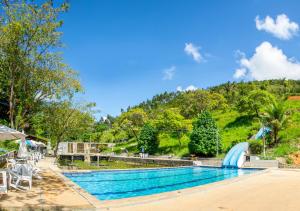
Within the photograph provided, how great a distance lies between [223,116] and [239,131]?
38.7 ft

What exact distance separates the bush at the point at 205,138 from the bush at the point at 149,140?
29.2 feet

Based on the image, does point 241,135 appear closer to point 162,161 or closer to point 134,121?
point 162,161

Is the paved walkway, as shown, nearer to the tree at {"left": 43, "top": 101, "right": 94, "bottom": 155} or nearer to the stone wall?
the stone wall

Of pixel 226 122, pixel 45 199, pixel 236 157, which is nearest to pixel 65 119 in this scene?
pixel 236 157

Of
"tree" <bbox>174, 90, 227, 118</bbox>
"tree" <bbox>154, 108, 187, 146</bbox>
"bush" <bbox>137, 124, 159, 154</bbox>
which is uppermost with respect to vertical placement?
"tree" <bbox>174, 90, 227, 118</bbox>

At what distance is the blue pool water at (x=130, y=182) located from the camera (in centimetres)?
1573

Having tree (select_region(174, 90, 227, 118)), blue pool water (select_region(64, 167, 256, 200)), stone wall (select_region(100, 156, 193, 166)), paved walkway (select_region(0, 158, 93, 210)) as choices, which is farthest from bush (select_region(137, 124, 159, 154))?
paved walkway (select_region(0, 158, 93, 210))

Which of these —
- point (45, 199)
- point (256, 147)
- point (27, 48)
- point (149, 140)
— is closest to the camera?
point (45, 199)

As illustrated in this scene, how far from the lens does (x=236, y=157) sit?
93.3ft

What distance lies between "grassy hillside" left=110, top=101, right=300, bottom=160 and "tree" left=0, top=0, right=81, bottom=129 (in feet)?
64.2

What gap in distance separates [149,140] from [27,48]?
26287mm

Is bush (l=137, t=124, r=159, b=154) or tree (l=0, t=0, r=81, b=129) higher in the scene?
tree (l=0, t=0, r=81, b=129)

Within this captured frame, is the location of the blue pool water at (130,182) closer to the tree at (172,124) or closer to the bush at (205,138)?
the bush at (205,138)

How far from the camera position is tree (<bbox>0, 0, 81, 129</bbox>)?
18.0m
